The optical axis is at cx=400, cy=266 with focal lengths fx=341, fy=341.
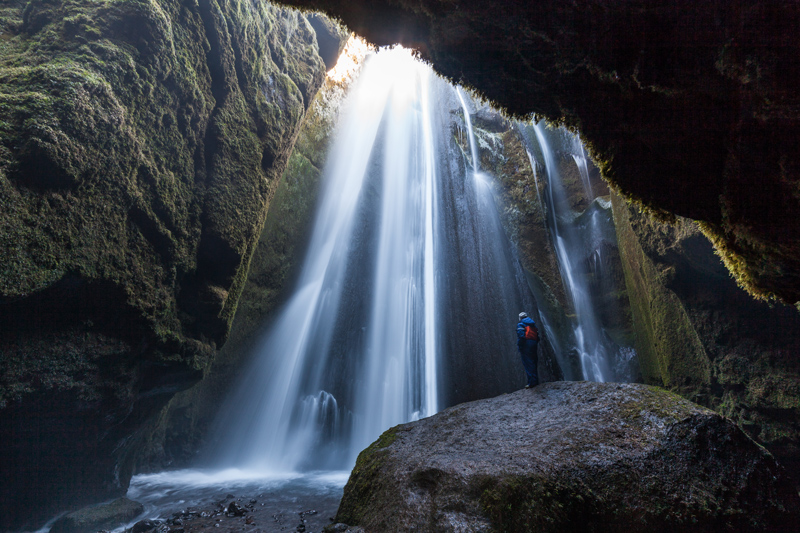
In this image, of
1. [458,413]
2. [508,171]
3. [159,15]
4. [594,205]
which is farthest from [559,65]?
[508,171]

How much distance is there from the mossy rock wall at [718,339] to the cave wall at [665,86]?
8.96 ft

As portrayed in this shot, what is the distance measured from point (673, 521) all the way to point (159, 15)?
33.5ft

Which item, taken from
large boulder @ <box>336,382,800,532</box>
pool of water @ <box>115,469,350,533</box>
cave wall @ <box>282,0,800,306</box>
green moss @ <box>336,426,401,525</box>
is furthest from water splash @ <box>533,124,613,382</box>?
cave wall @ <box>282,0,800,306</box>

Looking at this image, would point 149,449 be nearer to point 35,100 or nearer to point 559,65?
point 35,100

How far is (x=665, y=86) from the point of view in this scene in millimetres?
2678

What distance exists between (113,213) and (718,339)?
480 inches

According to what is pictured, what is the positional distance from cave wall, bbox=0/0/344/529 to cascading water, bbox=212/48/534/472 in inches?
311

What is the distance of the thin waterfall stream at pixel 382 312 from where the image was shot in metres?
15.6

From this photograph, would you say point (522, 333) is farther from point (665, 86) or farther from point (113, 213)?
point (113, 213)

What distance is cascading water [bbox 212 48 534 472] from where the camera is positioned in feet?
52.5

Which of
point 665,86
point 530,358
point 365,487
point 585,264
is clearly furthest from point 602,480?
point 585,264

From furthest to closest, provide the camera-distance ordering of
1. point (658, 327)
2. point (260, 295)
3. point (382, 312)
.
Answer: point (382, 312) < point (260, 295) < point (658, 327)

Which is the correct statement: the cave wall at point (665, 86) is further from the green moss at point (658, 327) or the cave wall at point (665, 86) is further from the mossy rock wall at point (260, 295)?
the mossy rock wall at point (260, 295)

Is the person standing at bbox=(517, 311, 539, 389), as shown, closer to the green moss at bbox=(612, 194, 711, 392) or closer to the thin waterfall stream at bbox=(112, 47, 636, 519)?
the green moss at bbox=(612, 194, 711, 392)
